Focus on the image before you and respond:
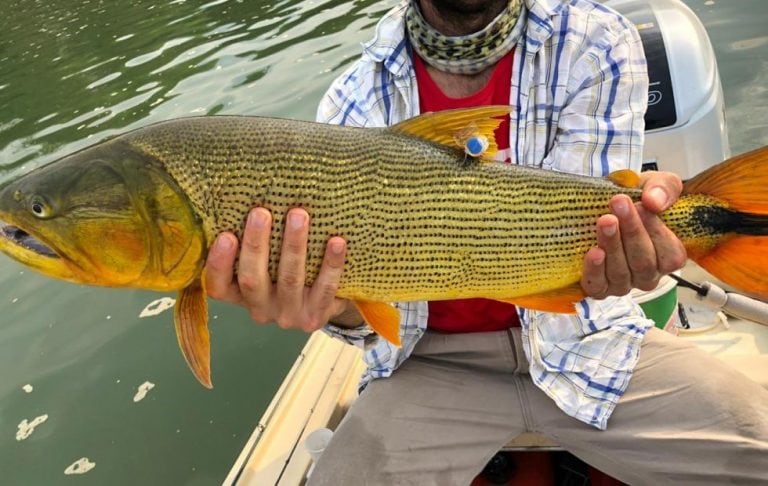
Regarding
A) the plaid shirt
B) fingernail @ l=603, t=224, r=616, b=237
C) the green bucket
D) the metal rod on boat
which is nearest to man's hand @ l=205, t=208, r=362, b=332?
the plaid shirt

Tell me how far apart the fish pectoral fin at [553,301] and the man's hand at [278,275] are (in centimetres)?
58

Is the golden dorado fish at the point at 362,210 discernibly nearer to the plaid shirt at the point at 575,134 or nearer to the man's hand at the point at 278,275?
the man's hand at the point at 278,275

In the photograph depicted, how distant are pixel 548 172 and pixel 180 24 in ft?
47.4

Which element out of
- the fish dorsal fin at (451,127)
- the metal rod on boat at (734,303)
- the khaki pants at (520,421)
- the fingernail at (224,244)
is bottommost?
the metal rod on boat at (734,303)

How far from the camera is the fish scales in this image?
70.9 inches

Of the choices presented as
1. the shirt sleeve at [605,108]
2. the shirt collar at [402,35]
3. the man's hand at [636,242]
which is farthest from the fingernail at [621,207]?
the shirt collar at [402,35]

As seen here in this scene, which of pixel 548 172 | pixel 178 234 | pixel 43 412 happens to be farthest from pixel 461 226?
pixel 43 412

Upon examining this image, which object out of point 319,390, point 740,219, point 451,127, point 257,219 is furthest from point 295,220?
point 319,390

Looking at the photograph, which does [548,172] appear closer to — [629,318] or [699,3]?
[629,318]

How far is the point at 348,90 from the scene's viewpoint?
2.71m

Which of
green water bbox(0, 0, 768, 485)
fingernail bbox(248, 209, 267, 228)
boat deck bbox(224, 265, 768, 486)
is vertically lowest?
green water bbox(0, 0, 768, 485)

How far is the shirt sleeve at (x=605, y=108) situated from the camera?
241 centimetres

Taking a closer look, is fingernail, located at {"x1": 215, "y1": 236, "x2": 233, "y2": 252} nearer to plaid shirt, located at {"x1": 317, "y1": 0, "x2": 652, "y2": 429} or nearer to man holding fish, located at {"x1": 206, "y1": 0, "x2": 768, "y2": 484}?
man holding fish, located at {"x1": 206, "y1": 0, "x2": 768, "y2": 484}

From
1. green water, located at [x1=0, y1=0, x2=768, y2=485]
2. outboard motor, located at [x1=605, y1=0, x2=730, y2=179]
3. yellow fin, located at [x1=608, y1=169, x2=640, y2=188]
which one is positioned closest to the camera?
yellow fin, located at [x1=608, y1=169, x2=640, y2=188]
